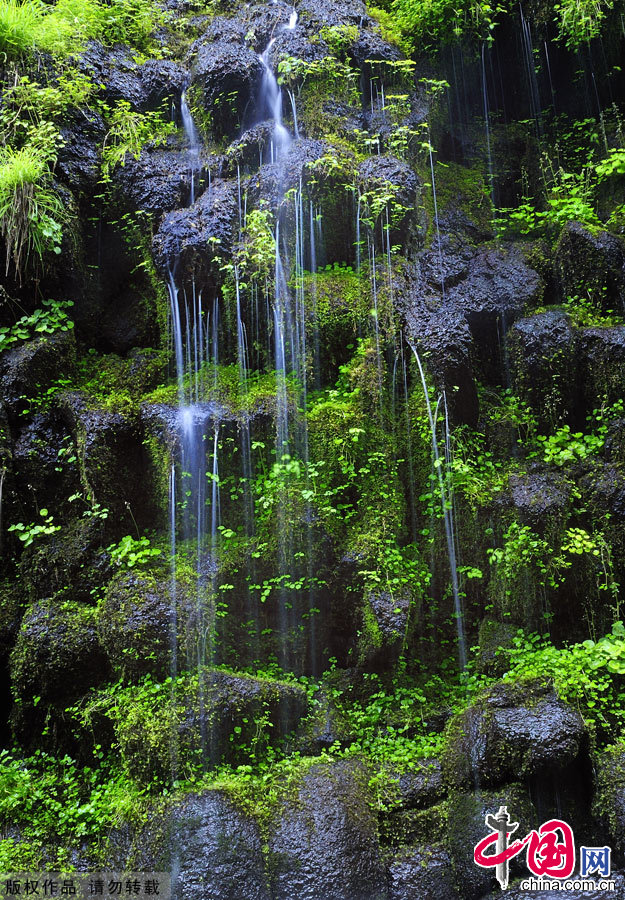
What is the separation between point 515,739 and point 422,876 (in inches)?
46.4

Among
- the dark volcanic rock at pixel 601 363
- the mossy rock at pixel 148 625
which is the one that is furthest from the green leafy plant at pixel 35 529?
the dark volcanic rock at pixel 601 363

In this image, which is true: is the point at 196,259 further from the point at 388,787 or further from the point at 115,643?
the point at 388,787

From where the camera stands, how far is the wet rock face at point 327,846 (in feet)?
14.6

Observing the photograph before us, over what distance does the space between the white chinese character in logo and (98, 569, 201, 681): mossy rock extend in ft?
10.8

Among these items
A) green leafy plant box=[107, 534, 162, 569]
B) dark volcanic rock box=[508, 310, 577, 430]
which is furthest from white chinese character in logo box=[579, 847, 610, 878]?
green leafy plant box=[107, 534, 162, 569]

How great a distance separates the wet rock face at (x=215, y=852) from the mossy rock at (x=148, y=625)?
1189 mm

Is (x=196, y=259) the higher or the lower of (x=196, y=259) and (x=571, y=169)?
the lower

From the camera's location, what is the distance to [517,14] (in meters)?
9.12

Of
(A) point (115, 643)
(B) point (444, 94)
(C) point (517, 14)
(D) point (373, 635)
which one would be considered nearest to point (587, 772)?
(D) point (373, 635)

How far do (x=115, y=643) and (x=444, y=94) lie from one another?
8.41 meters

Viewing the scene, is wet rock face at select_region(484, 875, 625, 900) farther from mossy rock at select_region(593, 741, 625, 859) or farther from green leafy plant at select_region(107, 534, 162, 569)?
green leafy plant at select_region(107, 534, 162, 569)

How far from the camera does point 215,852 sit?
4.53m

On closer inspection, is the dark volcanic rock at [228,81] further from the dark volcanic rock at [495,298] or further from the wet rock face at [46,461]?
the wet rock face at [46,461]

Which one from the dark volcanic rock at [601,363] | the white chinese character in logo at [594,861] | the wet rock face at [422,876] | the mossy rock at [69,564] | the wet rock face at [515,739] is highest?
the dark volcanic rock at [601,363]
